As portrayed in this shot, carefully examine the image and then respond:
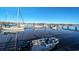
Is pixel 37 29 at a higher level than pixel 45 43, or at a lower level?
higher

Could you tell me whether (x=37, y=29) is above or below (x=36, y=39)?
above
